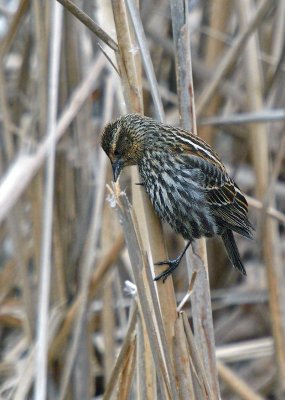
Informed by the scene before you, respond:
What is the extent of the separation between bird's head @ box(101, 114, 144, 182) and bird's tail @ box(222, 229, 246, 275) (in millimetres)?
386

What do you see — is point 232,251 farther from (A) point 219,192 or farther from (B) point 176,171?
(B) point 176,171

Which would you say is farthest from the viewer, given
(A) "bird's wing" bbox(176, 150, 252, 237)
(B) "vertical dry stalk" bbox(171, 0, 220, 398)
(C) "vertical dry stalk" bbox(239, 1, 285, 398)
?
(C) "vertical dry stalk" bbox(239, 1, 285, 398)

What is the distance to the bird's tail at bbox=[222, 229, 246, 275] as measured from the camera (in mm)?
2336

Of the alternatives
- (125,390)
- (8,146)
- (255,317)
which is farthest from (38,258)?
(255,317)

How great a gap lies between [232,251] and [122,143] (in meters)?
0.48

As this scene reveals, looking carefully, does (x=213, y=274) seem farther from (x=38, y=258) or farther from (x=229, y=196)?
(x=229, y=196)

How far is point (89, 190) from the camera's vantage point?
288 centimetres

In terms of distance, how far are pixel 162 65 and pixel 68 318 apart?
1411 mm

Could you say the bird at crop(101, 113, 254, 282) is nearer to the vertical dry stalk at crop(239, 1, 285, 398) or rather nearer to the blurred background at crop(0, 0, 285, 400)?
the blurred background at crop(0, 0, 285, 400)

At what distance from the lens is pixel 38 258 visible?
2.90 metres

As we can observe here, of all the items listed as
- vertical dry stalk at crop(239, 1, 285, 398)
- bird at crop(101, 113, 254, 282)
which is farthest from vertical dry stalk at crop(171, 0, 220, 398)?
vertical dry stalk at crop(239, 1, 285, 398)

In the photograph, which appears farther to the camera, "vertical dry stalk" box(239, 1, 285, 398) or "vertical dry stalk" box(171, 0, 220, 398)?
"vertical dry stalk" box(239, 1, 285, 398)

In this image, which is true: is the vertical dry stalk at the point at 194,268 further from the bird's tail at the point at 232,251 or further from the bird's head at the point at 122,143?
the bird's tail at the point at 232,251

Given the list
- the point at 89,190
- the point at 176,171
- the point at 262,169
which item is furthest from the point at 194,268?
the point at 262,169
